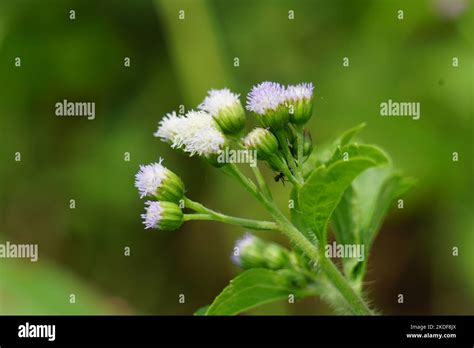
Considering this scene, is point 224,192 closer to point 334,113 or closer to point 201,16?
point 334,113

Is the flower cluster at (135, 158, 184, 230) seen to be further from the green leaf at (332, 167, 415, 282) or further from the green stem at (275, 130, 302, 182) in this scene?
the green leaf at (332, 167, 415, 282)

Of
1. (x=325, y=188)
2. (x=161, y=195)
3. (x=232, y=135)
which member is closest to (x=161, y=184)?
(x=161, y=195)

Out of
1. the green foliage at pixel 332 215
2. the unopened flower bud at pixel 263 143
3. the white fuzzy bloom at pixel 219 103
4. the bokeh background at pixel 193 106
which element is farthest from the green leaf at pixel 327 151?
the bokeh background at pixel 193 106

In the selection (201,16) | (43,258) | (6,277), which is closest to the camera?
(6,277)

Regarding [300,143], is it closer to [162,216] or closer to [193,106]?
[162,216]
